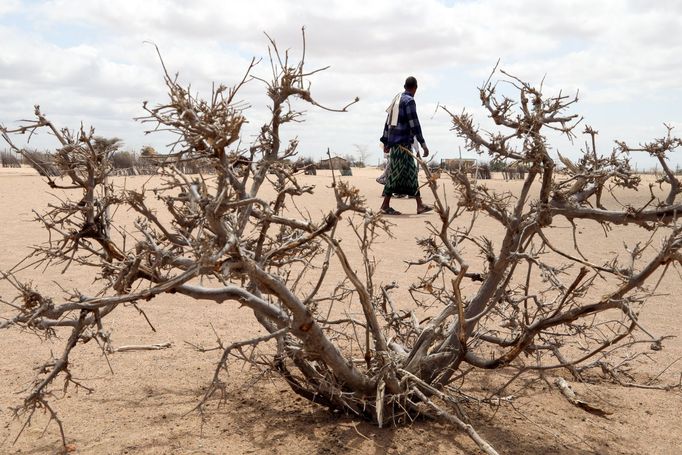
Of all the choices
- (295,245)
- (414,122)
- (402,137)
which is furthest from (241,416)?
(402,137)

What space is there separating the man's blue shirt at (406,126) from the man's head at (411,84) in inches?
2.9

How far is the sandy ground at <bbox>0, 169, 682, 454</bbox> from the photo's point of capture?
3.14 m

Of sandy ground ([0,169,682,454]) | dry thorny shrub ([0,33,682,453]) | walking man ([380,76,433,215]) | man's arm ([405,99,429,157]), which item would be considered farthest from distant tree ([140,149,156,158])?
man's arm ([405,99,429,157])

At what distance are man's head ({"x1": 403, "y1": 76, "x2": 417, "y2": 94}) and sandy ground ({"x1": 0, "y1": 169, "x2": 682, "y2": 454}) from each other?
6106 mm

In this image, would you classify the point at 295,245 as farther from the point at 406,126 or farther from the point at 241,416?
→ the point at 406,126

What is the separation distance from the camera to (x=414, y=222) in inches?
441

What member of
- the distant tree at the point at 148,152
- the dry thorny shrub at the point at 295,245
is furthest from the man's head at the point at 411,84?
the distant tree at the point at 148,152

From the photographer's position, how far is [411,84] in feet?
33.8

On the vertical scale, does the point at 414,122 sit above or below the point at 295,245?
above

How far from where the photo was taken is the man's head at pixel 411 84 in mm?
10289

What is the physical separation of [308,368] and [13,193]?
1463cm

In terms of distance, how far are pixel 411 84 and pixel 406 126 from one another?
0.64 meters

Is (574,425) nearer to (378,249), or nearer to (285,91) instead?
(285,91)

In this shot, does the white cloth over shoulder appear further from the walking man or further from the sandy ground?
the sandy ground
